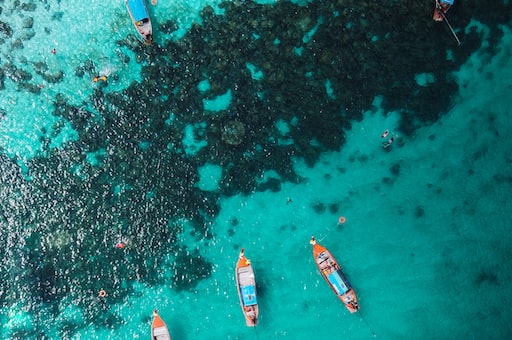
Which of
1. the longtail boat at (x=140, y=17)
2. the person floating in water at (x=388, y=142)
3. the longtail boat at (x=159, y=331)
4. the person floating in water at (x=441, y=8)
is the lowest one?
the longtail boat at (x=159, y=331)

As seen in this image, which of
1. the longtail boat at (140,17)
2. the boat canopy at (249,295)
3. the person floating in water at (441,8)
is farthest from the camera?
the longtail boat at (140,17)

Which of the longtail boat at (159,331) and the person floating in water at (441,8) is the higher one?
the person floating in water at (441,8)

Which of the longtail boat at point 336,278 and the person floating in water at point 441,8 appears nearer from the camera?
the longtail boat at point 336,278

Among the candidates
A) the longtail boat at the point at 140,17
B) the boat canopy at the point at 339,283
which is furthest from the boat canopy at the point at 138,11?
the boat canopy at the point at 339,283

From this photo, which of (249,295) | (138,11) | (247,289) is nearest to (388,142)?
(247,289)

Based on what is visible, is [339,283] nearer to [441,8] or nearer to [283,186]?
[283,186]

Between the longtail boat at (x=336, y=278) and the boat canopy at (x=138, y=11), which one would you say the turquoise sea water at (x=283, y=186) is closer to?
the longtail boat at (x=336, y=278)

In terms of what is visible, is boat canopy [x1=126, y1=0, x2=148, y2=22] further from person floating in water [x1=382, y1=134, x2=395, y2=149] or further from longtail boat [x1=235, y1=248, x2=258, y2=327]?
person floating in water [x1=382, y1=134, x2=395, y2=149]

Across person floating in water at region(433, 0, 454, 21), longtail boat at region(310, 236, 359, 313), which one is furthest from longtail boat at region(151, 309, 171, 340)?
person floating in water at region(433, 0, 454, 21)
